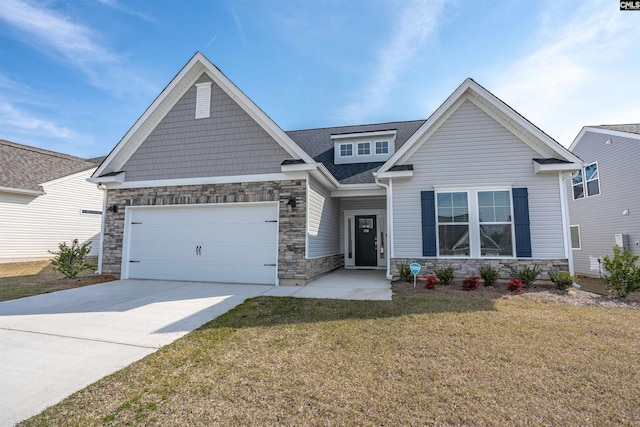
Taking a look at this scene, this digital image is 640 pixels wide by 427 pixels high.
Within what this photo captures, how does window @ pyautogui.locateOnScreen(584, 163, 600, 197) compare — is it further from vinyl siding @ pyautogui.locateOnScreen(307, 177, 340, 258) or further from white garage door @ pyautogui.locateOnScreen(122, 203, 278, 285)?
white garage door @ pyautogui.locateOnScreen(122, 203, 278, 285)

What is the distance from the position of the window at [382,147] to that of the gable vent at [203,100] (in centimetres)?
678

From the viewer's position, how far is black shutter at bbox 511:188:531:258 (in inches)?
312

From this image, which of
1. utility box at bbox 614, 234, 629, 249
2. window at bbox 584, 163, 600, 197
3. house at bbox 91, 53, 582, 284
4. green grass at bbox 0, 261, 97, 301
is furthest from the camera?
window at bbox 584, 163, 600, 197

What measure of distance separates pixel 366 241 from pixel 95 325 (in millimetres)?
9496

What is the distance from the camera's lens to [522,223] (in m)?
7.97

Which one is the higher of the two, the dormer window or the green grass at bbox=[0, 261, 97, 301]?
the dormer window

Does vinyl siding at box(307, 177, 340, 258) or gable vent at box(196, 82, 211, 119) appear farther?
gable vent at box(196, 82, 211, 119)

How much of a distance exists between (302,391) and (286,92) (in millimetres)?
11638

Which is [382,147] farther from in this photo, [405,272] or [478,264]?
[478,264]

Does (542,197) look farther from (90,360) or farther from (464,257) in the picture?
(90,360)

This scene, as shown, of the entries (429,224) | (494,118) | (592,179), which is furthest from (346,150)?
(592,179)

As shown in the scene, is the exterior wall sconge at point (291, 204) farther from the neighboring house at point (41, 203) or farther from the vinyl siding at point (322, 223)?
the neighboring house at point (41, 203)

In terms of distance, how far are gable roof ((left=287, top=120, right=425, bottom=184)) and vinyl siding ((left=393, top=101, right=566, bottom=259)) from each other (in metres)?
2.00

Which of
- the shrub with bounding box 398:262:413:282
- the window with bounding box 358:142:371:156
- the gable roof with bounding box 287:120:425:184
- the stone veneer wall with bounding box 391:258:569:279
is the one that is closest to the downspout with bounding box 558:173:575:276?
the stone veneer wall with bounding box 391:258:569:279
